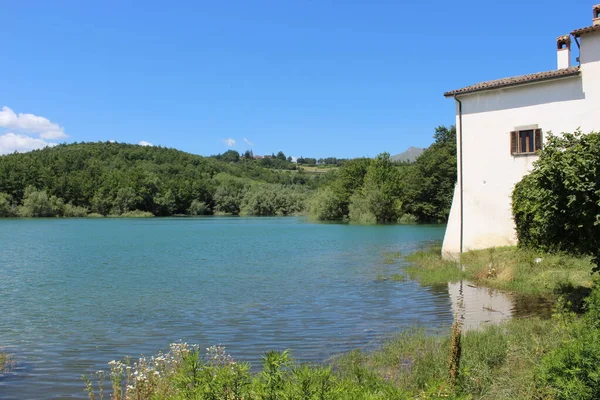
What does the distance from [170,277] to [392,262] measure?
440 inches

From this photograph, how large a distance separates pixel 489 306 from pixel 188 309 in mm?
8765

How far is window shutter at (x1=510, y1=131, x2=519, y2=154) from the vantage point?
2209 cm

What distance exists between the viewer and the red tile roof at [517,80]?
20516 millimetres

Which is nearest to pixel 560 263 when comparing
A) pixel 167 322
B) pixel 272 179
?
pixel 167 322

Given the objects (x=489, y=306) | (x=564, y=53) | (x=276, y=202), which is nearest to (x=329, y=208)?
(x=276, y=202)

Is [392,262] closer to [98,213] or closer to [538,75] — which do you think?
[538,75]

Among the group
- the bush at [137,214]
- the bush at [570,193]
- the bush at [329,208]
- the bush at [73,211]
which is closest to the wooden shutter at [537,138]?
the bush at [570,193]

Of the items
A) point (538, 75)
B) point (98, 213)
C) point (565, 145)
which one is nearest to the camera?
point (565, 145)

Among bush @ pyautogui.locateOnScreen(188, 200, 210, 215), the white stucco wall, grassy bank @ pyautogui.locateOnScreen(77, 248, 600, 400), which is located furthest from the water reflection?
bush @ pyautogui.locateOnScreen(188, 200, 210, 215)

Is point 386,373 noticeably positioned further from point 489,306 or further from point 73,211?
point 73,211

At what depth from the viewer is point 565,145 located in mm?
13109

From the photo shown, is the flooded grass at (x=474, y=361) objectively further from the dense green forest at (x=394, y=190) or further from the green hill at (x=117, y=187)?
the green hill at (x=117, y=187)

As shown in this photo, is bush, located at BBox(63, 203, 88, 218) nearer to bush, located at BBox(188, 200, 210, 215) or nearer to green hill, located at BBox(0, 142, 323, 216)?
→ green hill, located at BBox(0, 142, 323, 216)

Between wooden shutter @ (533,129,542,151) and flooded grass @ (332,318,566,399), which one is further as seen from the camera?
wooden shutter @ (533,129,542,151)
